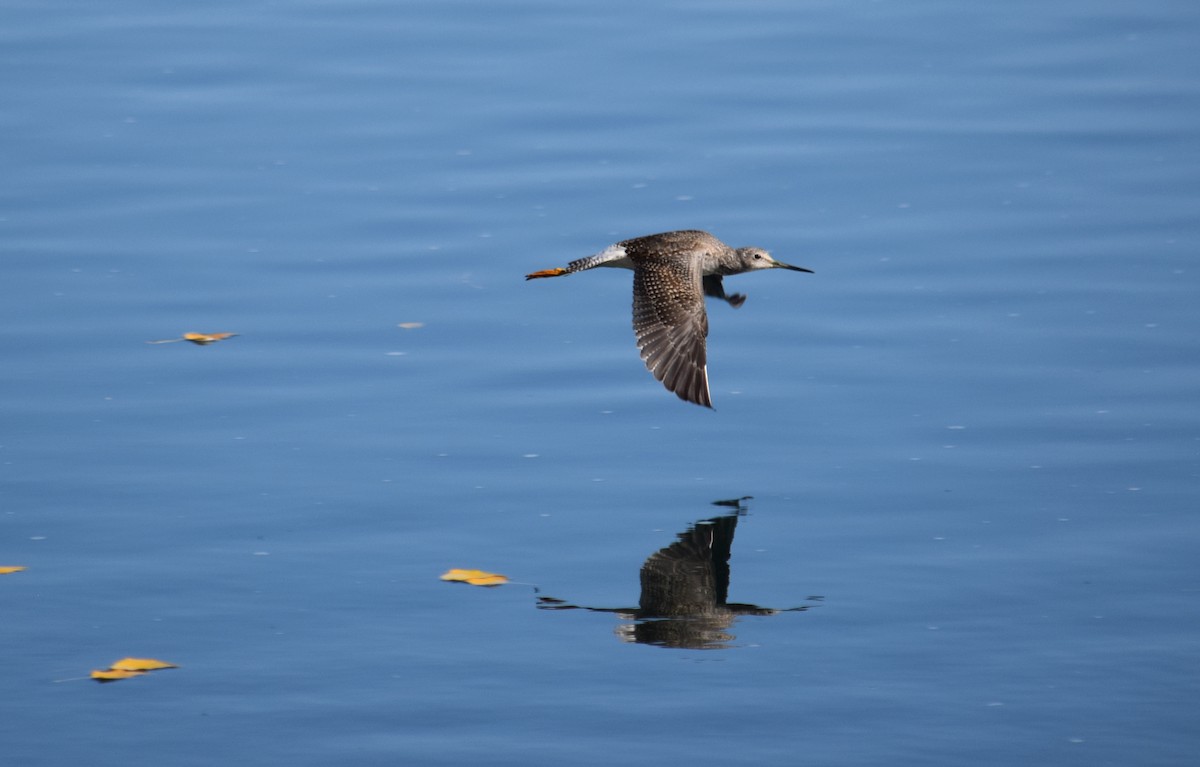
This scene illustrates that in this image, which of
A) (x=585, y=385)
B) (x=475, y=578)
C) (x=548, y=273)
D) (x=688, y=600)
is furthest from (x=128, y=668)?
(x=548, y=273)

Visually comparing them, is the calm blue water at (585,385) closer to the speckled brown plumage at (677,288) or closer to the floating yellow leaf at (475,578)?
the floating yellow leaf at (475,578)

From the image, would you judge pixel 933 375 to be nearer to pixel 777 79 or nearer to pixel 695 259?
pixel 695 259

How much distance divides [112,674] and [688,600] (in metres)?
2.56

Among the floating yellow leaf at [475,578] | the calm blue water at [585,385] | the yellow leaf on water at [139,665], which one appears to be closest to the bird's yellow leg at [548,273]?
the calm blue water at [585,385]

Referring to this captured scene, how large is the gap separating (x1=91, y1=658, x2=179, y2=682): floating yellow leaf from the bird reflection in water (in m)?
1.69

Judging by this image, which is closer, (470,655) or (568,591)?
(470,655)

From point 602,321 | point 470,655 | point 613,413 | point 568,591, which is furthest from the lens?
point 602,321

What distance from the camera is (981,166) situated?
48.9ft

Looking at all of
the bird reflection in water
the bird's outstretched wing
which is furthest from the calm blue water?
the bird's outstretched wing

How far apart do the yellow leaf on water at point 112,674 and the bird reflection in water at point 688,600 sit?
5.87 ft

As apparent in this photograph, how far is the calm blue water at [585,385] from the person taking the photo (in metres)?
8.48

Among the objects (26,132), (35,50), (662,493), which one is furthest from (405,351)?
(35,50)

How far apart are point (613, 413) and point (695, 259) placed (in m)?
1.20

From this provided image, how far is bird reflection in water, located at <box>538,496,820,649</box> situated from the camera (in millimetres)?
9039
